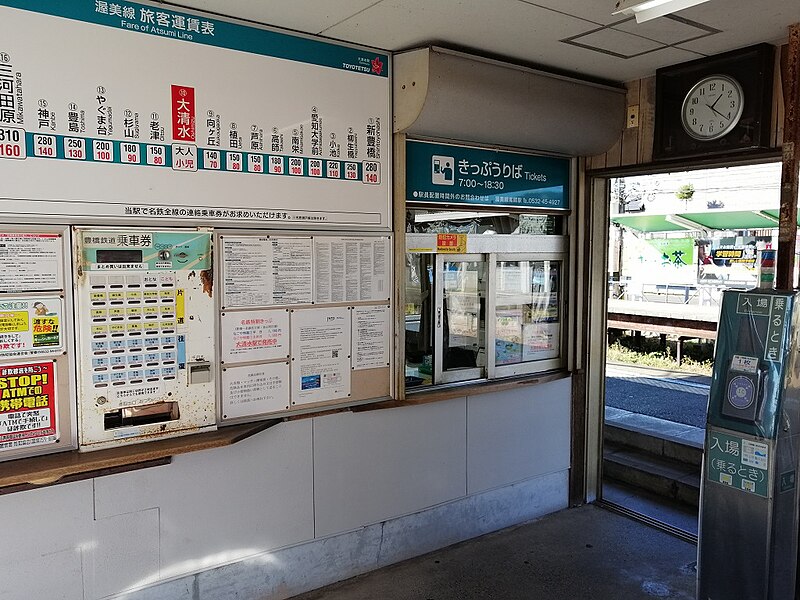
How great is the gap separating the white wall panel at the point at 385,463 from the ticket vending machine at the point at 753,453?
1495 mm

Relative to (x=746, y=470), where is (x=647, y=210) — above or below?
above

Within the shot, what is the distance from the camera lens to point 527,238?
431 centimetres

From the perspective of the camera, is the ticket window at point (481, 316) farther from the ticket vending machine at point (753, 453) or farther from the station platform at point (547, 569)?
the ticket vending machine at point (753, 453)

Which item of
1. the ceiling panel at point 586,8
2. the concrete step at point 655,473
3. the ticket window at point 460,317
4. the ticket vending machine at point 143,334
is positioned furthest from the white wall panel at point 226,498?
the concrete step at point 655,473

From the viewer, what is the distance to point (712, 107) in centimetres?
370

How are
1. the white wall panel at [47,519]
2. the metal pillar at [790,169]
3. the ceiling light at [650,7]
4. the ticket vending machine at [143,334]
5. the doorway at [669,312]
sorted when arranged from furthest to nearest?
the doorway at [669,312]
the metal pillar at [790,169]
the ticket vending machine at [143,334]
the white wall panel at [47,519]
the ceiling light at [650,7]

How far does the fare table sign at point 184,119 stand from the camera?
2611 mm

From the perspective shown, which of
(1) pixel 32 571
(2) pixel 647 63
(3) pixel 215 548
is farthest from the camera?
(2) pixel 647 63

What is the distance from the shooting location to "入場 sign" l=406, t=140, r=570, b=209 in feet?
12.3

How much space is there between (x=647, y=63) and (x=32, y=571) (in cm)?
426

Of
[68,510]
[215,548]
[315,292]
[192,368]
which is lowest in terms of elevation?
[215,548]

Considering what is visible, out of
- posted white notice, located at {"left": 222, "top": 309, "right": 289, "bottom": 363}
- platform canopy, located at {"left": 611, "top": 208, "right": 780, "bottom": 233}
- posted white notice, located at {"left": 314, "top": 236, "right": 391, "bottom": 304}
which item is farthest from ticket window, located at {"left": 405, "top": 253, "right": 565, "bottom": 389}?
platform canopy, located at {"left": 611, "top": 208, "right": 780, "bottom": 233}

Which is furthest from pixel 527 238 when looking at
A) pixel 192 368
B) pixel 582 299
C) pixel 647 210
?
pixel 647 210

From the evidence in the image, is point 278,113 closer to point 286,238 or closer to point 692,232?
point 286,238
